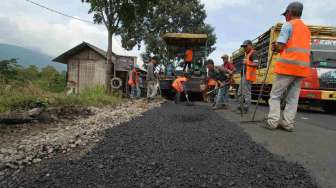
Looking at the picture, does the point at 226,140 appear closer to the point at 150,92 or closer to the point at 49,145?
the point at 49,145

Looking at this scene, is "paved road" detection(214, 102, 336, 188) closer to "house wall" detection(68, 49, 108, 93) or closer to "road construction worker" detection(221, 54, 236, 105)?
"road construction worker" detection(221, 54, 236, 105)

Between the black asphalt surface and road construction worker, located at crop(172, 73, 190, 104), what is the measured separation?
308 inches

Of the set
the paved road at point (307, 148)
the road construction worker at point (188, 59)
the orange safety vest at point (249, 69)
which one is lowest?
the paved road at point (307, 148)

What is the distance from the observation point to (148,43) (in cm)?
3127

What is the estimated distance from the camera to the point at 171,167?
116 inches

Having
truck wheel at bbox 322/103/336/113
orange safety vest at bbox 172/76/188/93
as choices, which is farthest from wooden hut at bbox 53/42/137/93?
truck wheel at bbox 322/103/336/113

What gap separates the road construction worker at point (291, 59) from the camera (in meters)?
5.21

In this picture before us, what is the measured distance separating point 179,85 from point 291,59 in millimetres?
7077

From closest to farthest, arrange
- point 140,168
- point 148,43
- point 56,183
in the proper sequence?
point 56,183
point 140,168
point 148,43

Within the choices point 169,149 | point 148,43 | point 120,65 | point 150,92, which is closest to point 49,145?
point 169,149

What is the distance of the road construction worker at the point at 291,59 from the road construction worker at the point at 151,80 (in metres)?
8.25

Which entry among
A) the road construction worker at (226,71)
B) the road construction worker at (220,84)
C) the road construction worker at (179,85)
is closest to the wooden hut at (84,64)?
the road construction worker at (179,85)

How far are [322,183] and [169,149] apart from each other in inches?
61.7

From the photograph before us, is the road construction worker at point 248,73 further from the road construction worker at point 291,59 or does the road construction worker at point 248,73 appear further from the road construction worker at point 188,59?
the road construction worker at point 188,59
